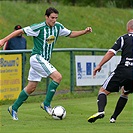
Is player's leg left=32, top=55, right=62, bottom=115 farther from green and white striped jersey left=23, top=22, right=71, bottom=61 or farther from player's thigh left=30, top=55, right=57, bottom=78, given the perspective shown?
green and white striped jersey left=23, top=22, right=71, bottom=61

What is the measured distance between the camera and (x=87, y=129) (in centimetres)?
987

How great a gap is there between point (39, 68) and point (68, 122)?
4.00 feet

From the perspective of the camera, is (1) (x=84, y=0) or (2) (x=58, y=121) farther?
(1) (x=84, y=0)

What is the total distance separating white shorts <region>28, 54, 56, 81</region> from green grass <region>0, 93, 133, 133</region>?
2.78 feet

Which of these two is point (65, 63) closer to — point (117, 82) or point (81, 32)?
point (81, 32)

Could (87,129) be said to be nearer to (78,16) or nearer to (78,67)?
(78,67)

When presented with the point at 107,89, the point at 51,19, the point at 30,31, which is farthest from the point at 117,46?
the point at 30,31

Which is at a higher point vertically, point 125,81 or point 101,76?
point 125,81

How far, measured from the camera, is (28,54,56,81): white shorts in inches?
462

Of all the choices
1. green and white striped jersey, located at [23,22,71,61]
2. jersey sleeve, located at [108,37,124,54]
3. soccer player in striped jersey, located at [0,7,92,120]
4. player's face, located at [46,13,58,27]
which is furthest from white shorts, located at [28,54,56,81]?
jersey sleeve, located at [108,37,124,54]

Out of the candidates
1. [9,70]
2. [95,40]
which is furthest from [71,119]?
[95,40]

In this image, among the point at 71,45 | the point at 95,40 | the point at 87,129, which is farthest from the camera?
the point at 95,40

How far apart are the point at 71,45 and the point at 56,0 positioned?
55.6ft

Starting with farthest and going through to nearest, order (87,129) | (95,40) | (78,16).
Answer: (78,16), (95,40), (87,129)
